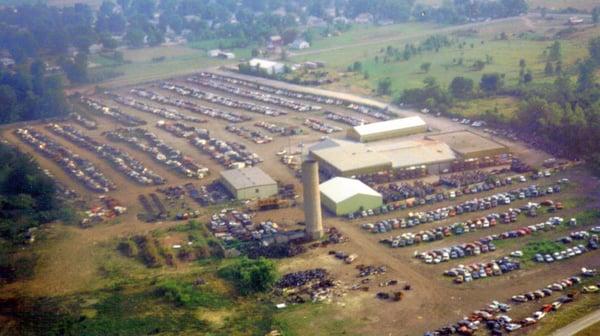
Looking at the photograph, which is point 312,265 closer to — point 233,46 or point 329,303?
point 329,303

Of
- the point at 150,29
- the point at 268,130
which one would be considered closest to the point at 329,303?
the point at 268,130

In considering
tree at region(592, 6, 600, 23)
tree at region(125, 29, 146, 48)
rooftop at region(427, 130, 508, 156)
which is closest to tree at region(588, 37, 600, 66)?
tree at region(592, 6, 600, 23)

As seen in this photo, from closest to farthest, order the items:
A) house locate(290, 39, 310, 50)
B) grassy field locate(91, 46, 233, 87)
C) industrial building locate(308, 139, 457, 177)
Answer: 1. industrial building locate(308, 139, 457, 177)
2. grassy field locate(91, 46, 233, 87)
3. house locate(290, 39, 310, 50)

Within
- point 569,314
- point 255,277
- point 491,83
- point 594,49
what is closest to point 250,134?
point 491,83

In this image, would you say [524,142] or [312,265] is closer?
[312,265]

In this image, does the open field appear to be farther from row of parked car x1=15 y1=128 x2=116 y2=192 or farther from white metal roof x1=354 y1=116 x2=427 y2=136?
row of parked car x1=15 y1=128 x2=116 y2=192

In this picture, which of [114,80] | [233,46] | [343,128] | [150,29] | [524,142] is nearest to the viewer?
[524,142]
